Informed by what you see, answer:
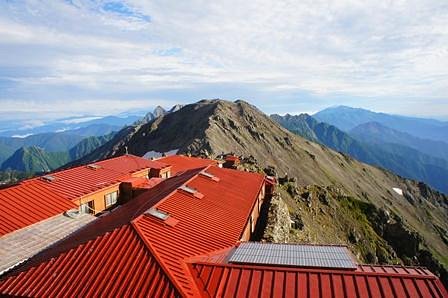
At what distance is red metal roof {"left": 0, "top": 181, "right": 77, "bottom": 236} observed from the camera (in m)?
31.6

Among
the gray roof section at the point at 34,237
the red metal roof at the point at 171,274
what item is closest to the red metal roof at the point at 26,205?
the gray roof section at the point at 34,237

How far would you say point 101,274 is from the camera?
19.6 meters

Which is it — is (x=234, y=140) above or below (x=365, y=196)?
above

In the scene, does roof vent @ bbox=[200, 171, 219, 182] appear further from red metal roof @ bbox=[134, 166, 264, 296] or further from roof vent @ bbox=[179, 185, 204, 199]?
roof vent @ bbox=[179, 185, 204, 199]

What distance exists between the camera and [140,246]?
21.1 m

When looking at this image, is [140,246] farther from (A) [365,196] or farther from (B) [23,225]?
(A) [365,196]

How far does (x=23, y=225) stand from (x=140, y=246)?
49.0 ft

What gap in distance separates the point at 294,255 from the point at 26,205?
22.9 metres

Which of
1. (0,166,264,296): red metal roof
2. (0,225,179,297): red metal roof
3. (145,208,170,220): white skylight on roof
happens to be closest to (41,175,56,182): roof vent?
(0,166,264,296): red metal roof

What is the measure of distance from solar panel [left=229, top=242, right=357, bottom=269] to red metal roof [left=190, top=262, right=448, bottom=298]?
2.17 ft

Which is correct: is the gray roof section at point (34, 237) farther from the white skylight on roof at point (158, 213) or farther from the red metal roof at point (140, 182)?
the red metal roof at point (140, 182)

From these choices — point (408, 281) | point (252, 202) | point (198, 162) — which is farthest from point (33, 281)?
point (198, 162)

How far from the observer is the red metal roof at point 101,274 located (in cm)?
1844

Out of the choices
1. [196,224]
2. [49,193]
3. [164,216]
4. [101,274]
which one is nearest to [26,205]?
[49,193]
